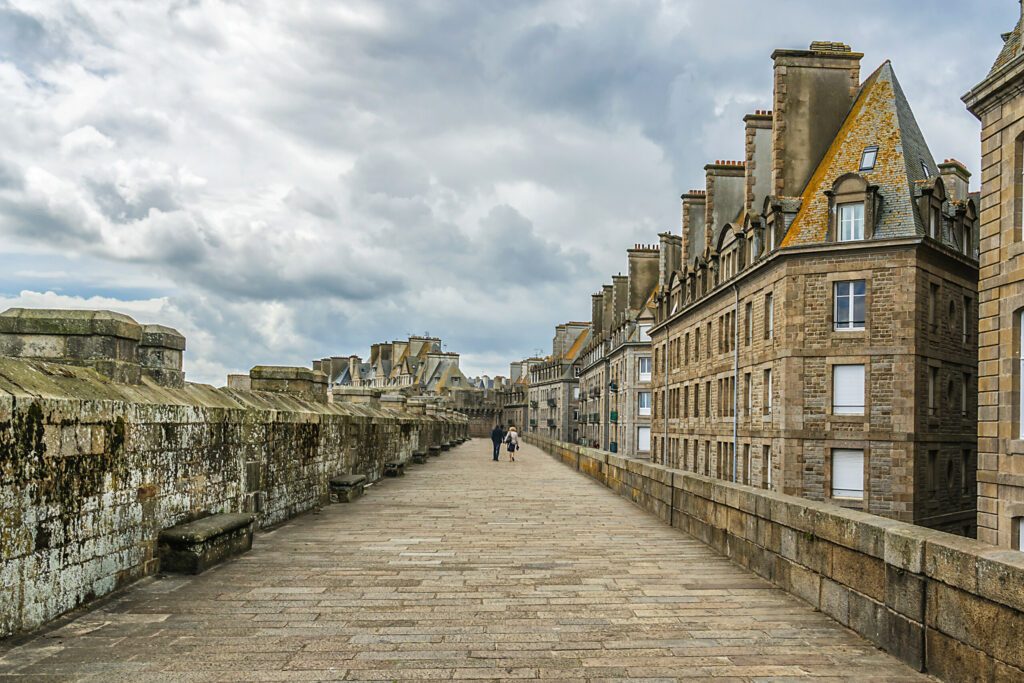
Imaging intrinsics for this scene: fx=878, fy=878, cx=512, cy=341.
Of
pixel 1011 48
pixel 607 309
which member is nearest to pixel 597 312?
pixel 607 309

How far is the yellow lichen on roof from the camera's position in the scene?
28067mm

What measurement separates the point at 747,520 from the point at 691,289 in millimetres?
32501

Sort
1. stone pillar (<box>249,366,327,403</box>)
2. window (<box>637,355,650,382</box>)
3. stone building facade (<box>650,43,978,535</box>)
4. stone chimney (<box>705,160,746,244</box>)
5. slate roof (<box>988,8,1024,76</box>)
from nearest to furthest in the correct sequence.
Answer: stone pillar (<box>249,366,327,403</box>) → slate roof (<box>988,8,1024,76</box>) → stone building facade (<box>650,43,978,535</box>) → stone chimney (<box>705,160,746,244</box>) → window (<box>637,355,650,382</box>)

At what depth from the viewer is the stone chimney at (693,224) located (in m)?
41.8

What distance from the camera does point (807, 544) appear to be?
22.9 ft

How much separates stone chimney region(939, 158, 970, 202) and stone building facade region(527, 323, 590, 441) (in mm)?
52851

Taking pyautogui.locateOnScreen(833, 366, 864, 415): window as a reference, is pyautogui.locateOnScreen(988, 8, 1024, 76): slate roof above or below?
above

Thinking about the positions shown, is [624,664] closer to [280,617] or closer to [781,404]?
[280,617]

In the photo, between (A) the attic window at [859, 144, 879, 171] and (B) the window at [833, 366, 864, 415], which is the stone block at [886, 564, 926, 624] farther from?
(A) the attic window at [859, 144, 879, 171]

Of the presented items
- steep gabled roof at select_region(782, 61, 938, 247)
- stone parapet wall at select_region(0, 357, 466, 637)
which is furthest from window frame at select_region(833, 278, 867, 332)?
stone parapet wall at select_region(0, 357, 466, 637)

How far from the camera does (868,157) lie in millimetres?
28734

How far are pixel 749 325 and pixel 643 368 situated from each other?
2380 cm

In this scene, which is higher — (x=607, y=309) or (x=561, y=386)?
(x=607, y=309)

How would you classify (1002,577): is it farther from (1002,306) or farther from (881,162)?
(881,162)
